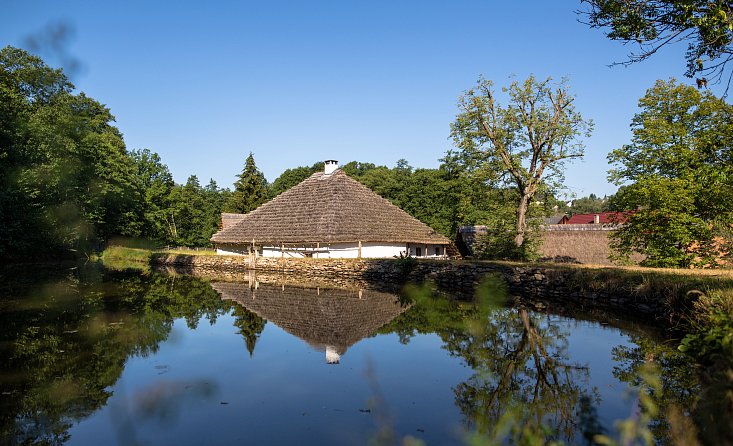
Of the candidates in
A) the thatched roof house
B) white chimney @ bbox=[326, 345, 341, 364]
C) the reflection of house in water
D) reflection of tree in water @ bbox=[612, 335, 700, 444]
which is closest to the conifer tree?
the thatched roof house

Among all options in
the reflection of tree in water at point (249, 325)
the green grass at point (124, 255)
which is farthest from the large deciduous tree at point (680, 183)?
the green grass at point (124, 255)

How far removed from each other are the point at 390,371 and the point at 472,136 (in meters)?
16.7

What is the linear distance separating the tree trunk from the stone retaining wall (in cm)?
325

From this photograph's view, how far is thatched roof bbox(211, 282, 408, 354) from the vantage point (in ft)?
33.6

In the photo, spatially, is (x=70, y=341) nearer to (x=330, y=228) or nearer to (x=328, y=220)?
(x=330, y=228)

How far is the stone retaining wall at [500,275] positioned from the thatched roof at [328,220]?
73.7 inches

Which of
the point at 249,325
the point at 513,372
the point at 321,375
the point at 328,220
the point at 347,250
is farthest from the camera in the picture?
the point at 328,220

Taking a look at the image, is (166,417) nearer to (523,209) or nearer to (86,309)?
(86,309)

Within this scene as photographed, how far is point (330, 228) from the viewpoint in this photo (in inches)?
1075

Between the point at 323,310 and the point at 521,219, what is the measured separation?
12229 millimetres

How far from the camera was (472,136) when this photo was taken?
21859mm

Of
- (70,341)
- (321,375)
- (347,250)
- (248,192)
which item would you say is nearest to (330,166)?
(347,250)

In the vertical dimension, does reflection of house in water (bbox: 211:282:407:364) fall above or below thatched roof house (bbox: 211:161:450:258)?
below

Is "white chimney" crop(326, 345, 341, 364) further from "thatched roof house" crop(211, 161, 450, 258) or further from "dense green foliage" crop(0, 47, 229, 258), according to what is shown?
"dense green foliage" crop(0, 47, 229, 258)
